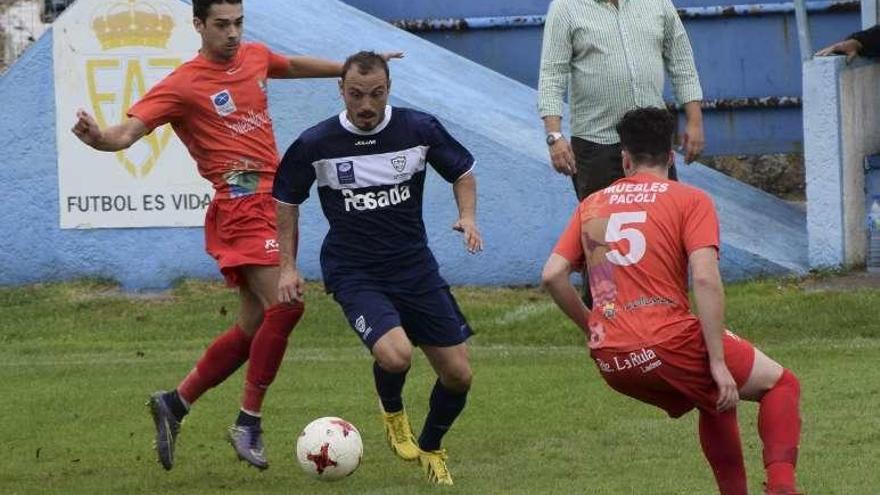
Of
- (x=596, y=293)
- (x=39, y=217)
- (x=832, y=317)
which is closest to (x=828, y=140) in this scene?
(x=832, y=317)

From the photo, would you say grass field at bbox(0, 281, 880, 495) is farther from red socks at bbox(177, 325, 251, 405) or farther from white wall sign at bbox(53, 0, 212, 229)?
white wall sign at bbox(53, 0, 212, 229)

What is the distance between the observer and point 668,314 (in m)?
6.40

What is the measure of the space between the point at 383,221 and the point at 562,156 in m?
2.70

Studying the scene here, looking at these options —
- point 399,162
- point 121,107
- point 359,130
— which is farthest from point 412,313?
point 121,107

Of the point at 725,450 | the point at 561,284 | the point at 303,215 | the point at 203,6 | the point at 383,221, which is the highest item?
the point at 203,6

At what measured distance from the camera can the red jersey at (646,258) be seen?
6379 millimetres

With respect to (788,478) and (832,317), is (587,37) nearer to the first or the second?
(832,317)

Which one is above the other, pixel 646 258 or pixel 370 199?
pixel 646 258

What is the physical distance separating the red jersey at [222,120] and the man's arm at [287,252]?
735mm

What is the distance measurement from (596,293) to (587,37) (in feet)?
14.7

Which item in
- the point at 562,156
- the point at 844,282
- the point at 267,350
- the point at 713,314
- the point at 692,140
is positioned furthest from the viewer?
the point at 844,282

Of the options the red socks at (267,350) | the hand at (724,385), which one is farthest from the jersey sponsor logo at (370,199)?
the hand at (724,385)

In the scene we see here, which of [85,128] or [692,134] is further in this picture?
[692,134]

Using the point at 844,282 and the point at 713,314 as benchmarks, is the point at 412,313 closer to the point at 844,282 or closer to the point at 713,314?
the point at 713,314
